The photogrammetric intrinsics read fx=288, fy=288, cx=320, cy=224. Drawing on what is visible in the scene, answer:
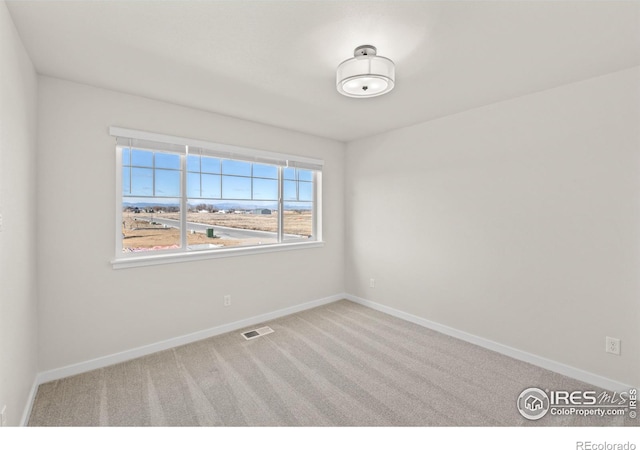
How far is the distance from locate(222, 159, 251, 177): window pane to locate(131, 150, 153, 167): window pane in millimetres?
765

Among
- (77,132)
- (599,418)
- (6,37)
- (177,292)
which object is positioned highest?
(6,37)

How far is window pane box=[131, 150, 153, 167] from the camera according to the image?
9.23 feet

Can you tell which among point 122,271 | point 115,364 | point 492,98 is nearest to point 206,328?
point 115,364

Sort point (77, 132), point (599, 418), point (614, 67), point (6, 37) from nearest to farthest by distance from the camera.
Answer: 1. point (6, 37)
2. point (599, 418)
3. point (614, 67)
4. point (77, 132)

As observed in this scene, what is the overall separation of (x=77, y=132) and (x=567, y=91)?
4.20m

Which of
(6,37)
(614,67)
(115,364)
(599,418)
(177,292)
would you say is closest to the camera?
(6,37)

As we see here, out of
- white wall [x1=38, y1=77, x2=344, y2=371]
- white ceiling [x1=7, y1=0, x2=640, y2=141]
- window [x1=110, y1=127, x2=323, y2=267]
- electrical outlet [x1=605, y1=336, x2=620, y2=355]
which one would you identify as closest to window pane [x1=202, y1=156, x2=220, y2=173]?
window [x1=110, y1=127, x2=323, y2=267]

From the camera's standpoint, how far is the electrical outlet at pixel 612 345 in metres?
2.26

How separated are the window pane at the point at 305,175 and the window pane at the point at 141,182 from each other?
75.8 inches

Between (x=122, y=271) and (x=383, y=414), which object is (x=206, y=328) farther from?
(x=383, y=414)

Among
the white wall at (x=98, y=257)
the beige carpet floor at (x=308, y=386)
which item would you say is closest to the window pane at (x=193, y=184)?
the white wall at (x=98, y=257)

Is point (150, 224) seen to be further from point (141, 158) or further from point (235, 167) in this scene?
point (235, 167)

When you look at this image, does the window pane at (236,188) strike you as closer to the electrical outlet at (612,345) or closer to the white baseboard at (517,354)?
the white baseboard at (517,354)

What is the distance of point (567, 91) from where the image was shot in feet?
8.07
